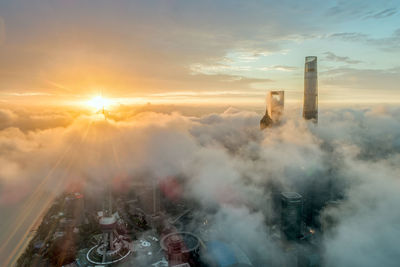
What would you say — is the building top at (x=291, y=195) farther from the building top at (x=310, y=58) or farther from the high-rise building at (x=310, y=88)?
the building top at (x=310, y=58)

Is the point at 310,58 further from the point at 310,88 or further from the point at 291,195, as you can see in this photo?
the point at 291,195

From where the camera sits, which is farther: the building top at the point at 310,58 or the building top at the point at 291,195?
the building top at the point at 291,195

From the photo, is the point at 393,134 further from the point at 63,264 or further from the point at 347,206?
the point at 63,264

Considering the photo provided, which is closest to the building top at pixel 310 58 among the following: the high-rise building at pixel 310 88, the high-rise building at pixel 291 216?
the high-rise building at pixel 310 88

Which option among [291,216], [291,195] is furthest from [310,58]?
[291,216]

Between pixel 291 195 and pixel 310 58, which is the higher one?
pixel 310 58

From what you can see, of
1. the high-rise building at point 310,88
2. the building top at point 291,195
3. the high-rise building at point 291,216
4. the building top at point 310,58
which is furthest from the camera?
the building top at point 291,195

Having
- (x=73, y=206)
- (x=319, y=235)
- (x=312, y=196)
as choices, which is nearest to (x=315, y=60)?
(x=312, y=196)
